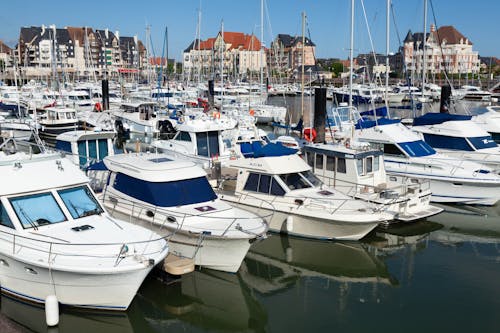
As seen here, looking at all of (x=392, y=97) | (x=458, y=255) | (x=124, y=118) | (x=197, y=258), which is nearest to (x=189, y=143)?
(x=197, y=258)

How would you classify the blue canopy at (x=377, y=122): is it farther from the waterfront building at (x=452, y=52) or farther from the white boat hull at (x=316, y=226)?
the waterfront building at (x=452, y=52)

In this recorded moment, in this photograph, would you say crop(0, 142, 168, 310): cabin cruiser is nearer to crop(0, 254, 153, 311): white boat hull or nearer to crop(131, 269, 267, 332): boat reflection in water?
crop(0, 254, 153, 311): white boat hull

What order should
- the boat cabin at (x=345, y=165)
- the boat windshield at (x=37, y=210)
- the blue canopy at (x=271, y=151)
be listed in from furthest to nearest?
the boat cabin at (x=345, y=165), the blue canopy at (x=271, y=151), the boat windshield at (x=37, y=210)

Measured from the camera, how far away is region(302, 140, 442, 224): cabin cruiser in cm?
1658

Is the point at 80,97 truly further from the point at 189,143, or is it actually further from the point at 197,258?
the point at 197,258

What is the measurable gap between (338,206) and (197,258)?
4700mm

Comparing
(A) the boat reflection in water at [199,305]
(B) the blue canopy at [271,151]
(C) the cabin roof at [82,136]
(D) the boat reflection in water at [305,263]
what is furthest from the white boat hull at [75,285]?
(C) the cabin roof at [82,136]

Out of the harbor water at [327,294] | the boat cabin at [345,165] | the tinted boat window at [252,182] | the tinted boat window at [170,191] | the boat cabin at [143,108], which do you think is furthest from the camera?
the boat cabin at [143,108]

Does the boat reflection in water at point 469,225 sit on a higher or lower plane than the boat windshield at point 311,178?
lower

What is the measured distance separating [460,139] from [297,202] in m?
11.4

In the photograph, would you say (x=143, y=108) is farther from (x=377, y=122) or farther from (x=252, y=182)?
(x=252, y=182)

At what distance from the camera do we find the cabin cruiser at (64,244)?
10344 millimetres

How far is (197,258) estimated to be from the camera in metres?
13.1

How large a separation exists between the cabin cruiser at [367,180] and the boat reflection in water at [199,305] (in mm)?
5909
